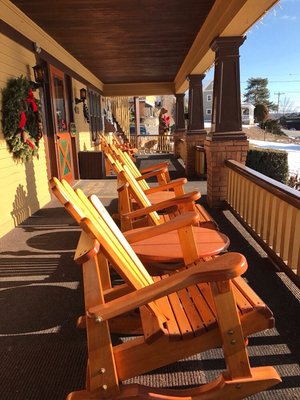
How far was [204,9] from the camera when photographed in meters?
4.52

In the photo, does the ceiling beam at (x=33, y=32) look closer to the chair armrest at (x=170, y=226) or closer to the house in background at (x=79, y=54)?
the house in background at (x=79, y=54)

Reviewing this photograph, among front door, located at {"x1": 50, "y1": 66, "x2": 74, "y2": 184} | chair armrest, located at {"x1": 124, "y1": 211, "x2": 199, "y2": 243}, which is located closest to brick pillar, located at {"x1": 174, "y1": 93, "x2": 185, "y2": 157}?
front door, located at {"x1": 50, "y1": 66, "x2": 74, "y2": 184}

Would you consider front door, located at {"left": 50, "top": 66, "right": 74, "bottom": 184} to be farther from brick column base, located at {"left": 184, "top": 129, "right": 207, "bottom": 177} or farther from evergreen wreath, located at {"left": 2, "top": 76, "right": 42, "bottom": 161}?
brick column base, located at {"left": 184, "top": 129, "right": 207, "bottom": 177}

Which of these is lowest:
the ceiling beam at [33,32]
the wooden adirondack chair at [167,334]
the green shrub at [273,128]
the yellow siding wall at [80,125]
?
the green shrub at [273,128]

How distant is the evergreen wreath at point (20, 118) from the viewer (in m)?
4.16

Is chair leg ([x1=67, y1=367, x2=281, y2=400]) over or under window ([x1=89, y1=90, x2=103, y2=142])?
under

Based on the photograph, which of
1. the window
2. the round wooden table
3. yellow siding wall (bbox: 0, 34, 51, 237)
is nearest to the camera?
the round wooden table

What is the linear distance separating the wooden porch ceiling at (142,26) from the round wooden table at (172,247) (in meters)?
2.45

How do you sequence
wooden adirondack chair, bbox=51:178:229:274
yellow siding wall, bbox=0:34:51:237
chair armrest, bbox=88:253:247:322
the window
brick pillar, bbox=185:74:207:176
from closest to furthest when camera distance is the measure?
chair armrest, bbox=88:253:247:322, wooden adirondack chair, bbox=51:178:229:274, yellow siding wall, bbox=0:34:51:237, brick pillar, bbox=185:74:207:176, the window

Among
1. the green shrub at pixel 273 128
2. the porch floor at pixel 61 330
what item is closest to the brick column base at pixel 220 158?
the porch floor at pixel 61 330

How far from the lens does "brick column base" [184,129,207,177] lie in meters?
8.46

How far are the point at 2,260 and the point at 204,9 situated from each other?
3.99 m

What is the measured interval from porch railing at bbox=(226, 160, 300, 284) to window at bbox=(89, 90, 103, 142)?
6.91 m

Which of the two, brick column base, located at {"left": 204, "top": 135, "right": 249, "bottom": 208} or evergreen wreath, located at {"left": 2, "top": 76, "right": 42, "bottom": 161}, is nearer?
evergreen wreath, located at {"left": 2, "top": 76, "right": 42, "bottom": 161}
